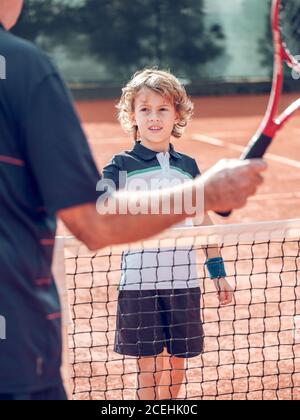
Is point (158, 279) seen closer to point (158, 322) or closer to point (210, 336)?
point (158, 322)

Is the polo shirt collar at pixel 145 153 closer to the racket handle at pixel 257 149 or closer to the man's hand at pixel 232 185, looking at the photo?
the racket handle at pixel 257 149

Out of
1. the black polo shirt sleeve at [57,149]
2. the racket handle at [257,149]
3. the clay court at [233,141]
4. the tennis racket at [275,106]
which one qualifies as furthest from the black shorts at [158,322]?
the clay court at [233,141]

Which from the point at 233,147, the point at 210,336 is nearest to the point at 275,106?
the point at 210,336

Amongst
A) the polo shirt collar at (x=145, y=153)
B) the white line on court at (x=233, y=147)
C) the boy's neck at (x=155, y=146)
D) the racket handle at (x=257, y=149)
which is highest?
the white line on court at (x=233, y=147)

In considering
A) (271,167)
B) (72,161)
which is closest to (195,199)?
(72,161)

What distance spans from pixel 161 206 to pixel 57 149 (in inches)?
10.7

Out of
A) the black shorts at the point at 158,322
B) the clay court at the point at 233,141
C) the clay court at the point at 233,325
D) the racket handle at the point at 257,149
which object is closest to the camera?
the racket handle at the point at 257,149

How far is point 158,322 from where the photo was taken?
348cm

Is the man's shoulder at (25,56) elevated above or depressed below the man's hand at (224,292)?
above

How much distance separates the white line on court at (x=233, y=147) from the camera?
37.6 feet

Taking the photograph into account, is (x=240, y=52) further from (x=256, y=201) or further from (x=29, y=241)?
(x=29, y=241)

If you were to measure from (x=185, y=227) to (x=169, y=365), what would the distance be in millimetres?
555

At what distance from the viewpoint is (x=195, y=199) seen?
6.63 feet

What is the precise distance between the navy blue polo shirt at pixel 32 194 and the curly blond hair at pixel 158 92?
1795mm
